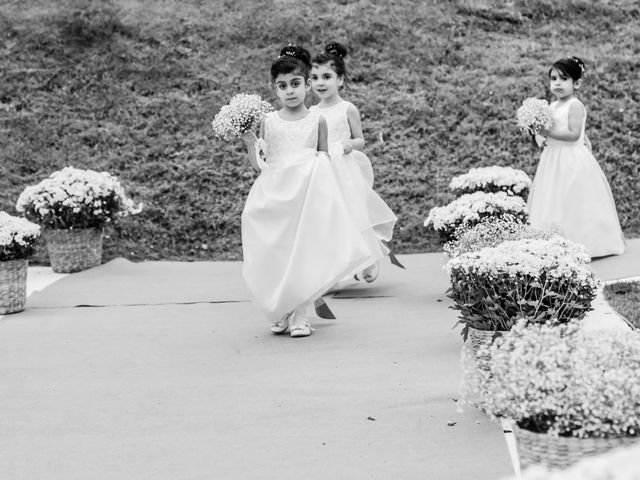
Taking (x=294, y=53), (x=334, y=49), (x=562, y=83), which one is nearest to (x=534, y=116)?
(x=562, y=83)

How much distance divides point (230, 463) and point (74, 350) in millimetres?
2738

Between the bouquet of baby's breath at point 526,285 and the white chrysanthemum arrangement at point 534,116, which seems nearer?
the bouquet of baby's breath at point 526,285

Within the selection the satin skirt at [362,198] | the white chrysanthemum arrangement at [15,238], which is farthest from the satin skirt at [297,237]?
the white chrysanthemum arrangement at [15,238]

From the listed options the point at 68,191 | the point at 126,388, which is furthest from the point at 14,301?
the point at 126,388

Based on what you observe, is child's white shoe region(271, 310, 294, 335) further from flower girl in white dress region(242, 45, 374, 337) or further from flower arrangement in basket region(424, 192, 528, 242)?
flower arrangement in basket region(424, 192, 528, 242)

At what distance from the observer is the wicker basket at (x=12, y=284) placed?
25.6ft

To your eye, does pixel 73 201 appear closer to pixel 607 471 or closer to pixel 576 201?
pixel 576 201

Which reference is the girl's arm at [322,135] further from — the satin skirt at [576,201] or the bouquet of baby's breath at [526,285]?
the satin skirt at [576,201]

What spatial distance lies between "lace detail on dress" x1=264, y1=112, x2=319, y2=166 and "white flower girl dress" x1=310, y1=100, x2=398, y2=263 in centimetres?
88

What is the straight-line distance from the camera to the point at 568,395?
3.19 metres

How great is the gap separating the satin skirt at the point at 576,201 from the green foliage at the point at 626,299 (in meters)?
1.70

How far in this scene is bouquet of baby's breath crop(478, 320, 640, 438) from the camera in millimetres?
3166

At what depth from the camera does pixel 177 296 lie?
8.70m

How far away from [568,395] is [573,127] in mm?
6835
